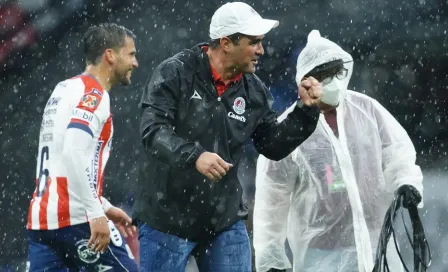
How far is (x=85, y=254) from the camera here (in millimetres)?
6211

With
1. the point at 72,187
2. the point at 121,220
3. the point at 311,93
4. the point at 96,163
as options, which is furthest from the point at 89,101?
the point at 311,93

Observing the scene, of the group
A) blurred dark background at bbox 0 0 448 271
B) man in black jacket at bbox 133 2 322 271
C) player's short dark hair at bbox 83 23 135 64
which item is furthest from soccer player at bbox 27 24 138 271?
blurred dark background at bbox 0 0 448 271

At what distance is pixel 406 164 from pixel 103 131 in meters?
1.54

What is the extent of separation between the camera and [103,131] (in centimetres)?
630

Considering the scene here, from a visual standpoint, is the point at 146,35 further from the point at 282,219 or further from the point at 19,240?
the point at 282,219

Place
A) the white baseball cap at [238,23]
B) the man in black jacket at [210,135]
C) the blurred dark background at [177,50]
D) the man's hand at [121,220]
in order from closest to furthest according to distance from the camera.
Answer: the man in black jacket at [210,135] < the white baseball cap at [238,23] < the man's hand at [121,220] < the blurred dark background at [177,50]

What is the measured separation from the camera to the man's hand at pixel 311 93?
5660 millimetres

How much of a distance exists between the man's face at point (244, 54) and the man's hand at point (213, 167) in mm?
741

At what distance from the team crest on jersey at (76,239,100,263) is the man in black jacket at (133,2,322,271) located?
50 cm

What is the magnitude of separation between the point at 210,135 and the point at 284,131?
360mm

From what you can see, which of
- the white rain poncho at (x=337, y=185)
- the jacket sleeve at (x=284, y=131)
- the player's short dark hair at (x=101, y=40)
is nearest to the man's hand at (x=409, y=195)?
the white rain poncho at (x=337, y=185)

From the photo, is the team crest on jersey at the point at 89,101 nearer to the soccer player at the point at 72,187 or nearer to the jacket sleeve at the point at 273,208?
the soccer player at the point at 72,187

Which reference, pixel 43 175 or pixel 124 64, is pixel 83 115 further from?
pixel 124 64

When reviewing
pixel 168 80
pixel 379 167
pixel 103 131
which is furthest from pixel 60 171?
pixel 379 167
